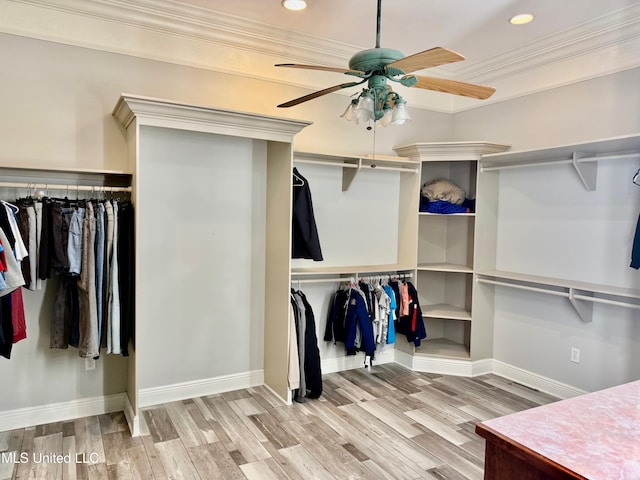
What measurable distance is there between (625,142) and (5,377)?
439 centimetres

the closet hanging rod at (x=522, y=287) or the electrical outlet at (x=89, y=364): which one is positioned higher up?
the closet hanging rod at (x=522, y=287)

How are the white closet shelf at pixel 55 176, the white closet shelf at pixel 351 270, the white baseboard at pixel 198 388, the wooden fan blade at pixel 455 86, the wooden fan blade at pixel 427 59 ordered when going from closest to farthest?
1. the wooden fan blade at pixel 427 59
2. the wooden fan blade at pixel 455 86
3. the white closet shelf at pixel 55 176
4. the white baseboard at pixel 198 388
5. the white closet shelf at pixel 351 270

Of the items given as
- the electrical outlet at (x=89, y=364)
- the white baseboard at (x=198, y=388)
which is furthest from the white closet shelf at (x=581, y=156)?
the electrical outlet at (x=89, y=364)

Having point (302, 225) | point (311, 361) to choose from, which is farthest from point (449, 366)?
point (302, 225)

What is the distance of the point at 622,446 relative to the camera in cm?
116

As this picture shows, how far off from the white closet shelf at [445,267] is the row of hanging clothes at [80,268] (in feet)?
8.52

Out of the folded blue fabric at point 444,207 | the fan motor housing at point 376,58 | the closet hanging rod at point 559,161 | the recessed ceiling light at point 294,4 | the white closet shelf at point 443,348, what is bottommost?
the white closet shelf at point 443,348

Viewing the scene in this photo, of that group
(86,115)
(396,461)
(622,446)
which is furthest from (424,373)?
(86,115)

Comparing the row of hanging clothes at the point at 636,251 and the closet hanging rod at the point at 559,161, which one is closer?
the row of hanging clothes at the point at 636,251

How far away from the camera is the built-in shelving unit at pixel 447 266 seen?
4148 mm

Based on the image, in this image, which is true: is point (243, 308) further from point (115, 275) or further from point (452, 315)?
point (452, 315)

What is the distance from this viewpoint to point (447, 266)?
4.30m

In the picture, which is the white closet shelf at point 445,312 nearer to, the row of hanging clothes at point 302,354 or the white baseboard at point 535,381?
the white baseboard at point 535,381

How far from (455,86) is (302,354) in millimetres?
2209
